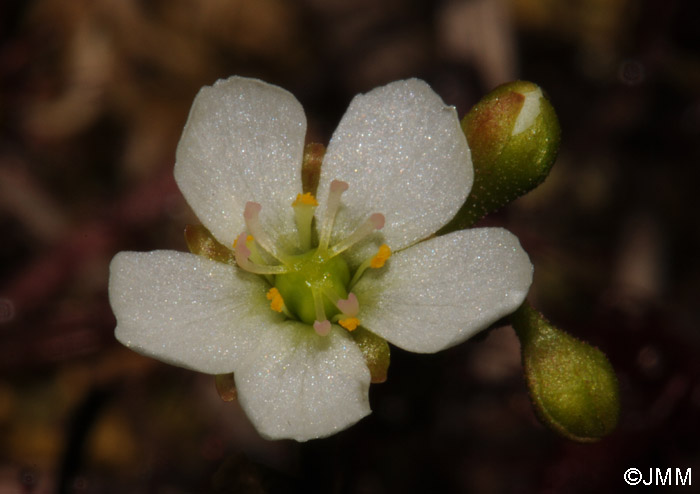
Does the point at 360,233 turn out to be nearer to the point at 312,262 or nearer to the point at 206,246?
the point at 312,262

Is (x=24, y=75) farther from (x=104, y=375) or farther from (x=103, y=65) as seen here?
(x=104, y=375)

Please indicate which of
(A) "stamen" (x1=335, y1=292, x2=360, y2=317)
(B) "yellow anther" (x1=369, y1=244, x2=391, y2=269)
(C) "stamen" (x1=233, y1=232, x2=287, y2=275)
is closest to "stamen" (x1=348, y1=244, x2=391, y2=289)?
(B) "yellow anther" (x1=369, y1=244, x2=391, y2=269)

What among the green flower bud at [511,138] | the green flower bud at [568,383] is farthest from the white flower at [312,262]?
the green flower bud at [568,383]

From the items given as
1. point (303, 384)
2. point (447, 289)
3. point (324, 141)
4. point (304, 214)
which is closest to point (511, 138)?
point (447, 289)

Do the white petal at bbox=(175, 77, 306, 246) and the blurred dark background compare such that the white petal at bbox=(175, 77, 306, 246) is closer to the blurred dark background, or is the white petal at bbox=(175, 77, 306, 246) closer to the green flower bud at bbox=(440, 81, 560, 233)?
the green flower bud at bbox=(440, 81, 560, 233)

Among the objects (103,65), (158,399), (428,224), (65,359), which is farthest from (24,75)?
(428,224)

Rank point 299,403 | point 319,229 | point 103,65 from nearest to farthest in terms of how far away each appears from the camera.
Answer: point 299,403 < point 319,229 < point 103,65

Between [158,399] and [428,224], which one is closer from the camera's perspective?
[428,224]
